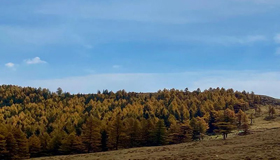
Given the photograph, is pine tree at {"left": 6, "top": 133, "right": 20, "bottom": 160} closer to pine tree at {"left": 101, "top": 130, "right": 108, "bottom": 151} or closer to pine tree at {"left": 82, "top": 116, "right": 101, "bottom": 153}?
pine tree at {"left": 82, "top": 116, "right": 101, "bottom": 153}

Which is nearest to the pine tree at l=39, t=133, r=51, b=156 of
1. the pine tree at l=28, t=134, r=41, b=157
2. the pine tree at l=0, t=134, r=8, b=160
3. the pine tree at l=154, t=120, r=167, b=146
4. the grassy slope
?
the pine tree at l=28, t=134, r=41, b=157

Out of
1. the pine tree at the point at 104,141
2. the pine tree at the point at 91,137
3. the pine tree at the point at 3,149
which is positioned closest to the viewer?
the pine tree at the point at 3,149

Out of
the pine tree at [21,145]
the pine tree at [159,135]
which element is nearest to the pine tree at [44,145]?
the pine tree at [21,145]

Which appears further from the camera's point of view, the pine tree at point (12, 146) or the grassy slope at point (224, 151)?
the pine tree at point (12, 146)

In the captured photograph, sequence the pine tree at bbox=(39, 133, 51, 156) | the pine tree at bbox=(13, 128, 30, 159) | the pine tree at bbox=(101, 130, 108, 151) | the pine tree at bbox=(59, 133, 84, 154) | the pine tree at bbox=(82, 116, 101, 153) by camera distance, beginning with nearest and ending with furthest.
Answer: the pine tree at bbox=(13, 128, 30, 159), the pine tree at bbox=(59, 133, 84, 154), the pine tree at bbox=(82, 116, 101, 153), the pine tree at bbox=(39, 133, 51, 156), the pine tree at bbox=(101, 130, 108, 151)

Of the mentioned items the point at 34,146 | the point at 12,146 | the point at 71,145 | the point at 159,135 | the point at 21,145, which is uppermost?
the point at 159,135

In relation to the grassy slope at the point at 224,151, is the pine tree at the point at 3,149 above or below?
below

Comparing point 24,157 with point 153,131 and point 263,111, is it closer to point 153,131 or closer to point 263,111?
point 153,131

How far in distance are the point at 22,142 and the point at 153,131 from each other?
172 feet

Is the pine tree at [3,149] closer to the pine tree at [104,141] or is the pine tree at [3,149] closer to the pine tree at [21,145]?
the pine tree at [21,145]

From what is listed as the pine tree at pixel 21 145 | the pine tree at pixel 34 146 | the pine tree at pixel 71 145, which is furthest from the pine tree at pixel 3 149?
the pine tree at pixel 71 145

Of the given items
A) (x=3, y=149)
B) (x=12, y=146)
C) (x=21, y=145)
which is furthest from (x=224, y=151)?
(x=21, y=145)

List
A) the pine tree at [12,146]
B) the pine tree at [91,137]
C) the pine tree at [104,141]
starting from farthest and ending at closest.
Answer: the pine tree at [104,141] → the pine tree at [91,137] → the pine tree at [12,146]

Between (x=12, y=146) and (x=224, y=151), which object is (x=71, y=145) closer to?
(x=12, y=146)
